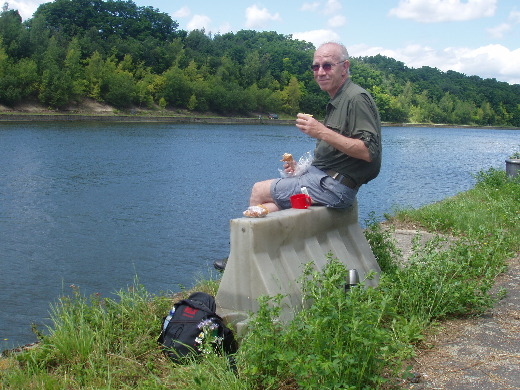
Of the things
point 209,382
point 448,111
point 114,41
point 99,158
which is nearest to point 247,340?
point 209,382

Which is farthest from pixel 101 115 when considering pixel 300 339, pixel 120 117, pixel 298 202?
pixel 300 339

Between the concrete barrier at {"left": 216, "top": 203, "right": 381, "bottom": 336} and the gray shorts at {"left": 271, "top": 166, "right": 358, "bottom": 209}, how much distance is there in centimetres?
13

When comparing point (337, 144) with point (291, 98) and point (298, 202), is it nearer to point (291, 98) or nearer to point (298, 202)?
point (298, 202)

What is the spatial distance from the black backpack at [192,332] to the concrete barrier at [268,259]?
18cm

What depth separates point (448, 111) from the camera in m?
186

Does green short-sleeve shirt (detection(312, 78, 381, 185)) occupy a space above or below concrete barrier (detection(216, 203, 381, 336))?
above

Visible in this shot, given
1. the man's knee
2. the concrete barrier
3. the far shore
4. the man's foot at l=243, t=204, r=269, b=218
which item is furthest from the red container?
the far shore

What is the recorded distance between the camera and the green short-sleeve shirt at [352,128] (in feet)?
17.0

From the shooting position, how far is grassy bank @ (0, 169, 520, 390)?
3537 millimetres

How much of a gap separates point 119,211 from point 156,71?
122m

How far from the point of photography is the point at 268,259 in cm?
469

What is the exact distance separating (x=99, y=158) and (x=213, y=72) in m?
119

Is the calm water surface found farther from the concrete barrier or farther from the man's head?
the man's head

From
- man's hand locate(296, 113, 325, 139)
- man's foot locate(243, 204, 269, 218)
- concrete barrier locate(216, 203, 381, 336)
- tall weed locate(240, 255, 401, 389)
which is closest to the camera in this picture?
tall weed locate(240, 255, 401, 389)
